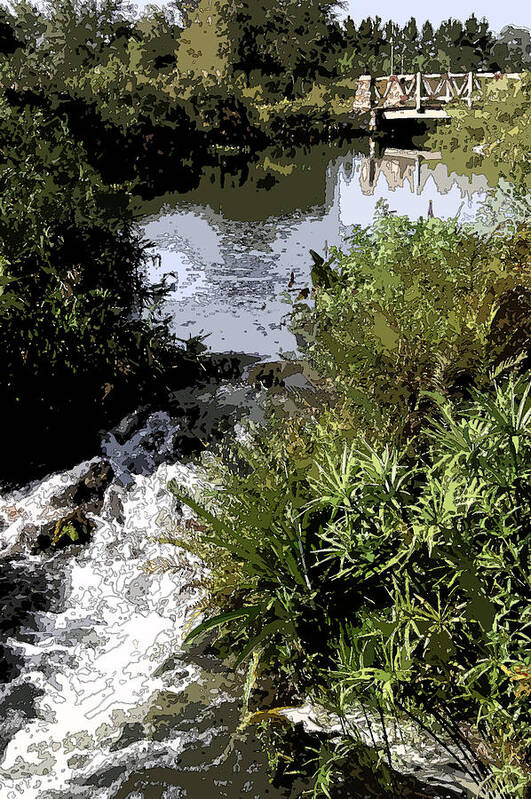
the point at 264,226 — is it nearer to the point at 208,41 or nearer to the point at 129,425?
A: the point at 129,425

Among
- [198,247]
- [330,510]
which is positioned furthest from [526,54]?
[330,510]

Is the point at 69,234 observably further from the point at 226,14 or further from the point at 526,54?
the point at 526,54

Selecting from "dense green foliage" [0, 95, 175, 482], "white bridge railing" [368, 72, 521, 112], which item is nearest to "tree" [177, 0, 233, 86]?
"white bridge railing" [368, 72, 521, 112]

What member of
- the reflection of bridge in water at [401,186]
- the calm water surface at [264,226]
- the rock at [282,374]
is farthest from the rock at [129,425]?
the reflection of bridge in water at [401,186]

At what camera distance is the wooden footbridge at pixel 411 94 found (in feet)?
56.0

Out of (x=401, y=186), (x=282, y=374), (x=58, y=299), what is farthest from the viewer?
(x=401, y=186)

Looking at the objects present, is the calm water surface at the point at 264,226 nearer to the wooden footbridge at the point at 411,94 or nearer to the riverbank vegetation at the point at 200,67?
the riverbank vegetation at the point at 200,67

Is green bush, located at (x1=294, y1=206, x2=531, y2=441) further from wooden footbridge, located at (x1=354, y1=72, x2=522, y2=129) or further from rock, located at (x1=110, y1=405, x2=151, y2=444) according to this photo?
wooden footbridge, located at (x1=354, y1=72, x2=522, y2=129)

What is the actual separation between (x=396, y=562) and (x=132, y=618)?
7.78 ft

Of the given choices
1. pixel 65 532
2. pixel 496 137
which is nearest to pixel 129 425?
pixel 65 532

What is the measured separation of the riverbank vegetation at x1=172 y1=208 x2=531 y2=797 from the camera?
10.3ft

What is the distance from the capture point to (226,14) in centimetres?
2230

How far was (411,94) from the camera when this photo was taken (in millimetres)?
18016

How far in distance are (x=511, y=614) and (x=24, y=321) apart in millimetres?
4930
